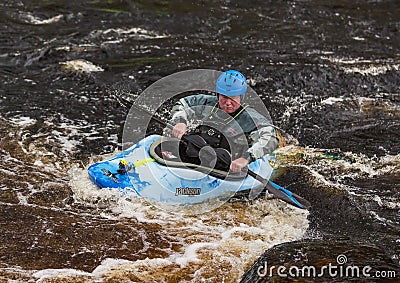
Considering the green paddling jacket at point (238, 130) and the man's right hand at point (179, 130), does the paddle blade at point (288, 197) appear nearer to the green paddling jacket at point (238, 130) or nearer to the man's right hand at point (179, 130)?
the green paddling jacket at point (238, 130)

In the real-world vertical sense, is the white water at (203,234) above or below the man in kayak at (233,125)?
below

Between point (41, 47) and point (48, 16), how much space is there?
2192 millimetres

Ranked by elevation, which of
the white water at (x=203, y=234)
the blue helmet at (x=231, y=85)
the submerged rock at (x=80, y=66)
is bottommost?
the white water at (x=203, y=234)

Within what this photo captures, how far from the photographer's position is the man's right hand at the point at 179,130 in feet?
19.4

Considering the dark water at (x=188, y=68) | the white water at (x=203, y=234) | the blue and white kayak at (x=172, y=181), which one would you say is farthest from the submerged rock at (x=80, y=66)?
the blue and white kayak at (x=172, y=181)

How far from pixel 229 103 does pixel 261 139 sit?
0.49m

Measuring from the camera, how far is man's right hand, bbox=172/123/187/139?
19.4 ft

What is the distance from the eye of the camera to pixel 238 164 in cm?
566

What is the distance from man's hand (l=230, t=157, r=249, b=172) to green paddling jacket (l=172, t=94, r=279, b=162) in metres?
0.16

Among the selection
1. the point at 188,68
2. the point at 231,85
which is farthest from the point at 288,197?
the point at 188,68

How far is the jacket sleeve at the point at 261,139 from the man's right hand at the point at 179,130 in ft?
2.23

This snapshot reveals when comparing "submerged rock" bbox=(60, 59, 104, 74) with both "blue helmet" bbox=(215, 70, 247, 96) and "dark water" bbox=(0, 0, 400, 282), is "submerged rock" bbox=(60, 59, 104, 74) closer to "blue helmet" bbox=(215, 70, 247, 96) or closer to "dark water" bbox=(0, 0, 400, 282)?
"dark water" bbox=(0, 0, 400, 282)

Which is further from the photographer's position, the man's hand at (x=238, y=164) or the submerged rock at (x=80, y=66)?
the submerged rock at (x=80, y=66)

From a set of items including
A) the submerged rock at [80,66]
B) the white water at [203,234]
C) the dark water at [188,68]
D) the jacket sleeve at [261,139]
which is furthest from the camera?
the submerged rock at [80,66]
